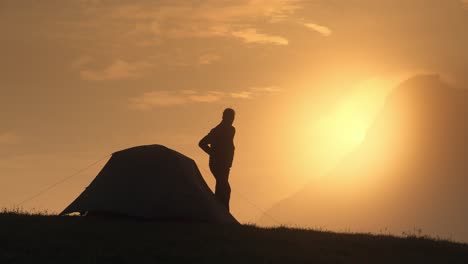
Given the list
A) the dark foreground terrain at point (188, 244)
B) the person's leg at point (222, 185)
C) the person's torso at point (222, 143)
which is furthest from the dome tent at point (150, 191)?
the person's torso at point (222, 143)

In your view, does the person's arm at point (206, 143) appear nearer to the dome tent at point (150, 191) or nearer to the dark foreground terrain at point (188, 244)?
the dome tent at point (150, 191)

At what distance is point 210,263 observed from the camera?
1748cm

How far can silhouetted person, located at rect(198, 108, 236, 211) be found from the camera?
24312 mm

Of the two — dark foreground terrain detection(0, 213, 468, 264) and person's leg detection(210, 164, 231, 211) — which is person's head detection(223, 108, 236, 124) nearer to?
person's leg detection(210, 164, 231, 211)

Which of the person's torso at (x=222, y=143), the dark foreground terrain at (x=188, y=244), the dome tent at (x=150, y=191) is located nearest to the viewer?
the dark foreground terrain at (x=188, y=244)

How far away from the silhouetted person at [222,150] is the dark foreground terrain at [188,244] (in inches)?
83.4

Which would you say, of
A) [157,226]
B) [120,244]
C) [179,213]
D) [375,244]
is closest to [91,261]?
[120,244]

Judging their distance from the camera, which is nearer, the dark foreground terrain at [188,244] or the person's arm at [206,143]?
the dark foreground terrain at [188,244]

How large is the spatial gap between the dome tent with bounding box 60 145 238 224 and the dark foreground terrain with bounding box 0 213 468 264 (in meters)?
0.89

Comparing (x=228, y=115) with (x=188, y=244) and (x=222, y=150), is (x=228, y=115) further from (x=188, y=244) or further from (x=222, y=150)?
(x=188, y=244)

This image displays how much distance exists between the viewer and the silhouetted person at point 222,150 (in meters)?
24.3

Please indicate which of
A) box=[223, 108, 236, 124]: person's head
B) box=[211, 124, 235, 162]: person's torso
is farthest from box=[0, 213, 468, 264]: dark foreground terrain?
box=[223, 108, 236, 124]: person's head

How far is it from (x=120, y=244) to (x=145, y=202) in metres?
4.24

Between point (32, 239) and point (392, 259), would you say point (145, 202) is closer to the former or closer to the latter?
point (32, 239)
